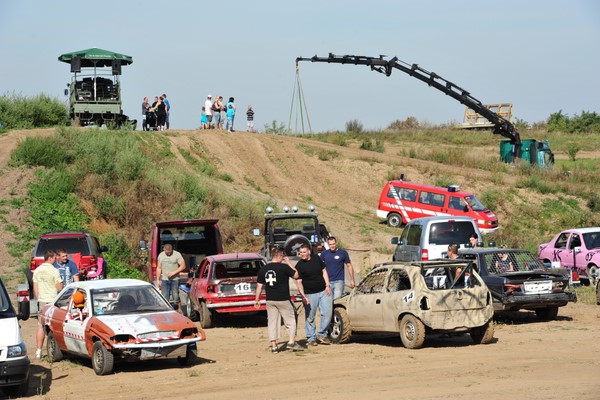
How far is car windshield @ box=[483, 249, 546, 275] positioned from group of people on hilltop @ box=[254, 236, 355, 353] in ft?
10.9

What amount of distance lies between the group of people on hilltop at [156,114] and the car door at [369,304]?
30.9 metres

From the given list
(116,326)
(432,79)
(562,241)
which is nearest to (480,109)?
(432,79)

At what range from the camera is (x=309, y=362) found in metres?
14.8

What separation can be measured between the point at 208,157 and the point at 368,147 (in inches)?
538

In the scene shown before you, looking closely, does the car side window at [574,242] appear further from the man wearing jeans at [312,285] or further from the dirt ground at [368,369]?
the man wearing jeans at [312,285]

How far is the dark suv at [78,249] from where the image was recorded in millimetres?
23188

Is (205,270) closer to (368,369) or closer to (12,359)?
(368,369)

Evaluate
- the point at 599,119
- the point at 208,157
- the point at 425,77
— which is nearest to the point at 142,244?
the point at 208,157

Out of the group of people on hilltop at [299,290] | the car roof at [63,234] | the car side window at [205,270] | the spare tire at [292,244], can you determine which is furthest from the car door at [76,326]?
the spare tire at [292,244]

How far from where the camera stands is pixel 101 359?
14203 millimetres

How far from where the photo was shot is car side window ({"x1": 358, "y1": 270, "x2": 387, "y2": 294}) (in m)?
16.4

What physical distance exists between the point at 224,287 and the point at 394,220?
824 inches

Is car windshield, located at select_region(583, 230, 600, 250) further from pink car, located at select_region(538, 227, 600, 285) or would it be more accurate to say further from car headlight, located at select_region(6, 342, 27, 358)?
car headlight, located at select_region(6, 342, 27, 358)

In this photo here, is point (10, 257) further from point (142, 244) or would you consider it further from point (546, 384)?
point (546, 384)
